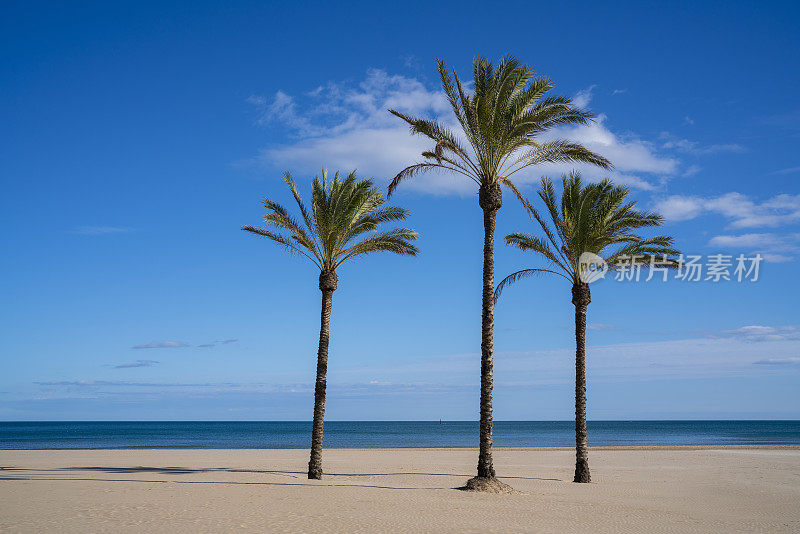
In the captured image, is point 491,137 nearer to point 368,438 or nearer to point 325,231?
point 325,231

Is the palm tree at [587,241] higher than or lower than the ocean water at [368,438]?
higher

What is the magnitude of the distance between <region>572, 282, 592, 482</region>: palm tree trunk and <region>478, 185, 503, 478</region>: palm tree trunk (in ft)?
14.6

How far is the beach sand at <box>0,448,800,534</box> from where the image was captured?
12.6m

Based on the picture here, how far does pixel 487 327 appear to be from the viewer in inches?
722

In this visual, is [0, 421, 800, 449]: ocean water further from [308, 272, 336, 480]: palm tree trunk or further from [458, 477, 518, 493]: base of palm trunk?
[458, 477, 518, 493]: base of palm trunk

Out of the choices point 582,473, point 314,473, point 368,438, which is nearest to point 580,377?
point 582,473

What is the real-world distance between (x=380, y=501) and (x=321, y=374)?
20.2ft

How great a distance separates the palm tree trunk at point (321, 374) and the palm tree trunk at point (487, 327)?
5.72m

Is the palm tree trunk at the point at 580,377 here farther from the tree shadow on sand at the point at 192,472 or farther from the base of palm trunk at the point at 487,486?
the base of palm trunk at the point at 487,486

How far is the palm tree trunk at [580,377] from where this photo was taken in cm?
2097

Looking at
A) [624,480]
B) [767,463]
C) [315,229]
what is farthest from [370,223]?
[767,463]

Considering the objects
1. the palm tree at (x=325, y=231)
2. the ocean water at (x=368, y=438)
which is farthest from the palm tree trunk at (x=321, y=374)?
the ocean water at (x=368, y=438)

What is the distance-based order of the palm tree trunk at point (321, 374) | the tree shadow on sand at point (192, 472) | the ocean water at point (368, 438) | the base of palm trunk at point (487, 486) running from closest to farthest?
the base of palm trunk at point (487, 486) → the tree shadow on sand at point (192, 472) → the palm tree trunk at point (321, 374) → the ocean water at point (368, 438)

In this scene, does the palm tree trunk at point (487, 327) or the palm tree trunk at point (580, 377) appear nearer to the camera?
the palm tree trunk at point (487, 327)
